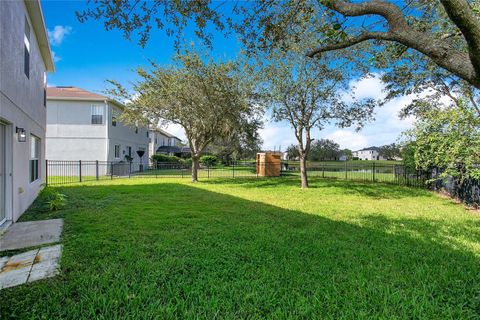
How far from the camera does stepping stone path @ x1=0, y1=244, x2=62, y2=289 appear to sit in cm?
292

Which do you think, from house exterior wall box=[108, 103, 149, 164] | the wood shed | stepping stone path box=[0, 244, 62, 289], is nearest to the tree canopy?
house exterior wall box=[108, 103, 149, 164]

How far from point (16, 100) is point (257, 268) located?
5.76m

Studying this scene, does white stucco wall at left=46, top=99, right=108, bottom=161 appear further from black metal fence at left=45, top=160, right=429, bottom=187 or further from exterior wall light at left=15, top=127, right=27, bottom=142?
exterior wall light at left=15, top=127, right=27, bottom=142

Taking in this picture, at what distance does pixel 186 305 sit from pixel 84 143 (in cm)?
1911

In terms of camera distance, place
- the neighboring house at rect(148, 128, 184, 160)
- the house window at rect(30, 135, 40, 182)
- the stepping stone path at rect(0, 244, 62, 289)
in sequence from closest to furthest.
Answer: the stepping stone path at rect(0, 244, 62, 289)
the house window at rect(30, 135, 40, 182)
the neighboring house at rect(148, 128, 184, 160)

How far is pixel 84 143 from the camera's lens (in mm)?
18125

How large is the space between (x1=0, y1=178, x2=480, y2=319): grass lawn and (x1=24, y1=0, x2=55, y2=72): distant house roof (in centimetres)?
511

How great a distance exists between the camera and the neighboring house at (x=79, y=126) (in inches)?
693

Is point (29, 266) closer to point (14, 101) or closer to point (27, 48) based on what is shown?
point (14, 101)

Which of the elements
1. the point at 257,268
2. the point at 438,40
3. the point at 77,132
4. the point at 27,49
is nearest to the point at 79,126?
the point at 77,132

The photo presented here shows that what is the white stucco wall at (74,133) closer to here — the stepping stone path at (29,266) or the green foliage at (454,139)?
the stepping stone path at (29,266)

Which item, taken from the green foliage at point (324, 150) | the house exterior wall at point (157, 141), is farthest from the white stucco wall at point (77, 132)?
the green foliage at point (324, 150)

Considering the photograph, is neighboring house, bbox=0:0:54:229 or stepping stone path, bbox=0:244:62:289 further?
neighboring house, bbox=0:0:54:229

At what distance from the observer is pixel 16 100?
5152 mm
